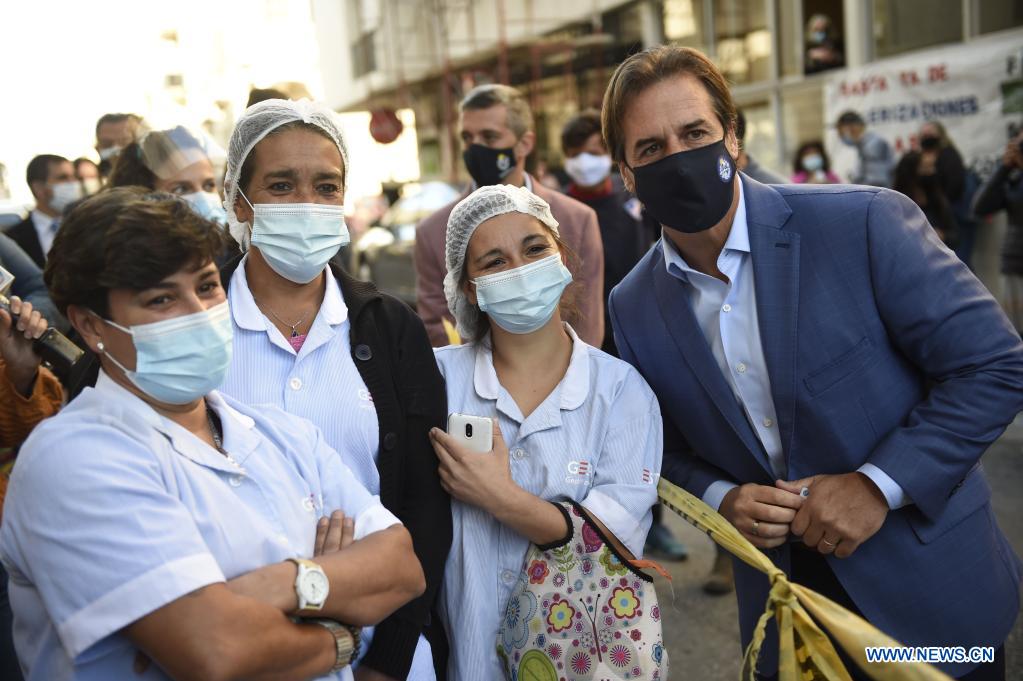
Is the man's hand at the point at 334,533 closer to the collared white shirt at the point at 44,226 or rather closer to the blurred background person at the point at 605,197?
the blurred background person at the point at 605,197

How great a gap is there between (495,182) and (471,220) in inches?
65.8

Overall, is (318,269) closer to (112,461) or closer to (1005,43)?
(112,461)

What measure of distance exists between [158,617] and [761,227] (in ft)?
5.39

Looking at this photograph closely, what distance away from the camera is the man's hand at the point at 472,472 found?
2189 mm

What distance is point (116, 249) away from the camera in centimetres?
166

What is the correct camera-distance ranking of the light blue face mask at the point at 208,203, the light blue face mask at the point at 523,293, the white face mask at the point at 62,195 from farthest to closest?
the white face mask at the point at 62,195
the light blue face mask at the point at 208,203
the light blue face mask at the point at 523,293

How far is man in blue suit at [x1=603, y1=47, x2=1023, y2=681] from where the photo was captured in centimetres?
199

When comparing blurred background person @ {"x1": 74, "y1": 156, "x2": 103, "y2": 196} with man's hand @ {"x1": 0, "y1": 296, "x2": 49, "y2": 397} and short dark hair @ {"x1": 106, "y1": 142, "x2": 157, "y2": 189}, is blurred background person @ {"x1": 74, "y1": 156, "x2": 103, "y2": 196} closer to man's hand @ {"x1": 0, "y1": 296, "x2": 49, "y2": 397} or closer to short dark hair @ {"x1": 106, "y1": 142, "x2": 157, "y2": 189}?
short dark hair @ {"x1": 106, "y1": 142, "x2": 157, "y2": 189}

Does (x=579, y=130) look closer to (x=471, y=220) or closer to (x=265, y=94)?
(x=265, y=94)

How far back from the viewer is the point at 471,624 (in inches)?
88.7

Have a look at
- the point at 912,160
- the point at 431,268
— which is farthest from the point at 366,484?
the point at 912,160

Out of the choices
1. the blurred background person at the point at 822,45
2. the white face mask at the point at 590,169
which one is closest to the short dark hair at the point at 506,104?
the white face mask at the point at 590,169

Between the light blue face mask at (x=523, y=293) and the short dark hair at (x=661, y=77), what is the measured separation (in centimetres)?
39

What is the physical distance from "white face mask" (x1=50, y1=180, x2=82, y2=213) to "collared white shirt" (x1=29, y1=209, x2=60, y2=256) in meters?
0.15
